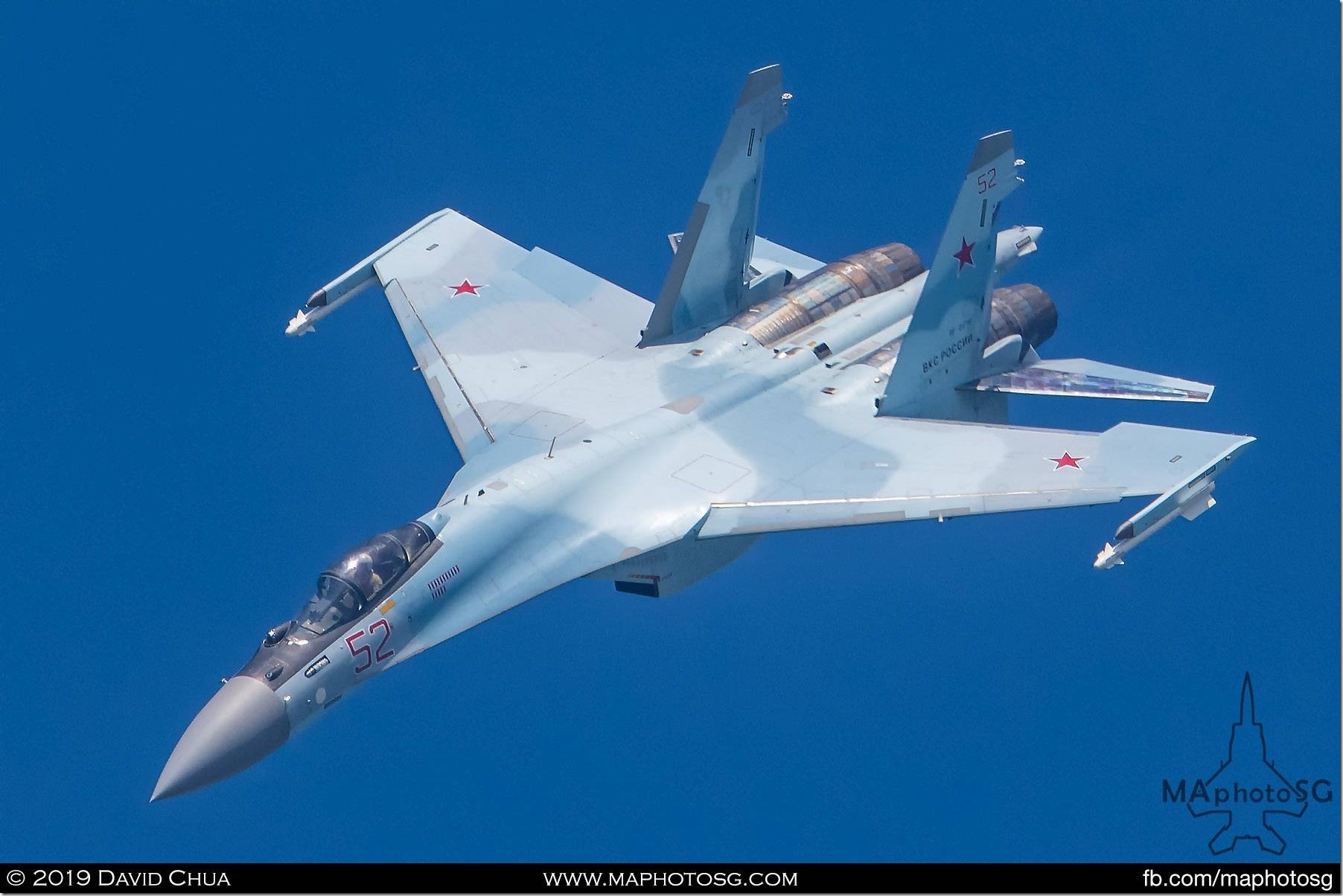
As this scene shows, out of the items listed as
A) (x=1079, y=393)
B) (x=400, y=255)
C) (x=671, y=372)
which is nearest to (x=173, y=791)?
(x=671, y=372)

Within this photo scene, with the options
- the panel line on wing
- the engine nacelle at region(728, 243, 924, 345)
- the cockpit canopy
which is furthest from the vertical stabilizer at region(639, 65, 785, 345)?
the cockpit canopy

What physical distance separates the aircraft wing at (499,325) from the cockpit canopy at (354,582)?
13.0ft

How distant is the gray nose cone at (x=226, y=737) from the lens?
25.4 m

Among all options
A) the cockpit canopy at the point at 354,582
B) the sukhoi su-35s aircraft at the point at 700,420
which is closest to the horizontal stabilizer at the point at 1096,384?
the sukhoi su-35s aircraft at the point at 700,420

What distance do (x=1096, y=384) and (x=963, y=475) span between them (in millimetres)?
4025

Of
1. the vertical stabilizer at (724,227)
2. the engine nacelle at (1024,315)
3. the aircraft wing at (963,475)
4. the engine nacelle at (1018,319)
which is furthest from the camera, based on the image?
the engine nacelle at (1024,315)

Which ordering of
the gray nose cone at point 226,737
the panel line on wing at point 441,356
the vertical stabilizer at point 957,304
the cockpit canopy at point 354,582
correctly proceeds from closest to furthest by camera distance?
the gray nose cone at point 226,737 → the cockpit canopy at point 354,582 → the vertical stabilizer at point 957,304 → the panel line on wing at point 441,356

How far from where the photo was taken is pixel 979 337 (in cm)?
3234

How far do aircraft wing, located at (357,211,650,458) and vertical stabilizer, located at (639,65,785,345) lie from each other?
1117mm

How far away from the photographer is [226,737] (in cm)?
2558

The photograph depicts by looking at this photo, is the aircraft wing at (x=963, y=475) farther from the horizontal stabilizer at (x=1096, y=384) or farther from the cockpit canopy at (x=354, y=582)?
the cockpit canopy at (x=354, y=582)

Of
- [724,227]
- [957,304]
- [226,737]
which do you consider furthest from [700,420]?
[226,737]

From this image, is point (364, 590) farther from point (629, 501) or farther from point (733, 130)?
point (733, 130)

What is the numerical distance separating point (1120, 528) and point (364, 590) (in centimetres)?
1055
